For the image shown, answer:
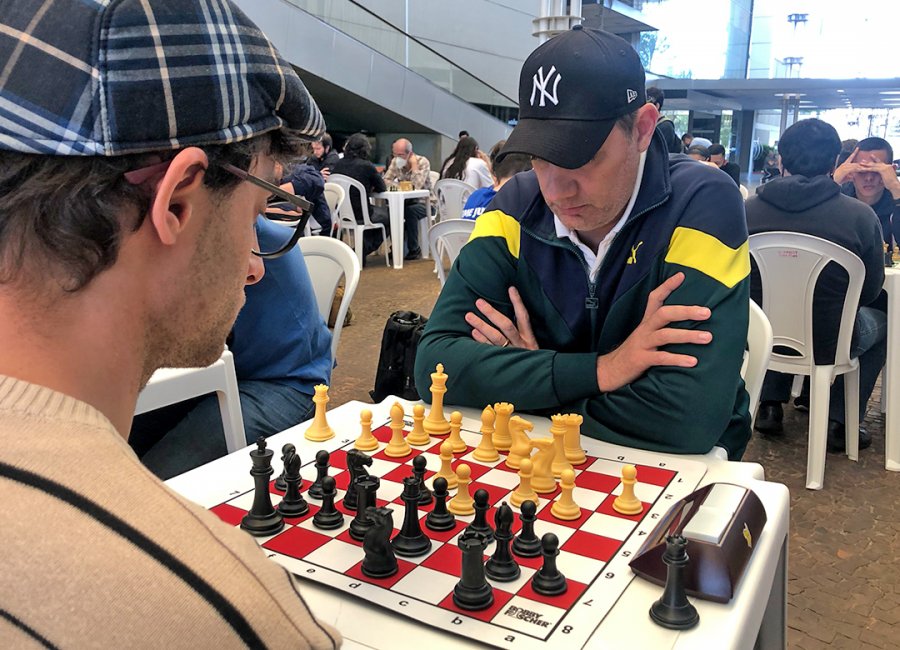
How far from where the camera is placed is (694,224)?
1.67 m

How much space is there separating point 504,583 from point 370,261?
8.13 meters

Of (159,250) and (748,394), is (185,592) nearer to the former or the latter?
(159,250)

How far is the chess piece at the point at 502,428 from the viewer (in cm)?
150

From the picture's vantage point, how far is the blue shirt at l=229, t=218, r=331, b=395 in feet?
6.88

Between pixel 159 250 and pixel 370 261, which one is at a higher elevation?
pixel 159 250

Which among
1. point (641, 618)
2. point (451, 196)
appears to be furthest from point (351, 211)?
point (641, 618)

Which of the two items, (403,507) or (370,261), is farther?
A: (370,261)

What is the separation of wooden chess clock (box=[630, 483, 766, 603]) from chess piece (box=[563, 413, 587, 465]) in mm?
318

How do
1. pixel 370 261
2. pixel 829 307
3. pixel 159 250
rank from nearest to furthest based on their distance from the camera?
pixel 159 250 < pixel 829 307 < pixel 370 261

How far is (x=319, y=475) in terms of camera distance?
1.27m

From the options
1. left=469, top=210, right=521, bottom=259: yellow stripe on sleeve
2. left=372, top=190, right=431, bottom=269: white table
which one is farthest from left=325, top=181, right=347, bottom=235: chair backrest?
left=469, top=210, right=521, bottom=259: yellow stripe on sleeve

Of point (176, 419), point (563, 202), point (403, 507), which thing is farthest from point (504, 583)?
point (176, 419)

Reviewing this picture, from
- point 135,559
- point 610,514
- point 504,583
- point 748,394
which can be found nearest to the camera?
point 135,559

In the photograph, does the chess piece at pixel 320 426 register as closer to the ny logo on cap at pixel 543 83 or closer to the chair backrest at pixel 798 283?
the ny logo on cap at pixel 543 83
